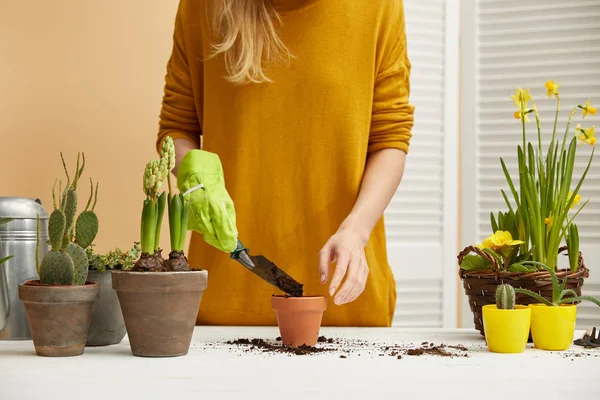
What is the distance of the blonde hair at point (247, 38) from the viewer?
1.62m

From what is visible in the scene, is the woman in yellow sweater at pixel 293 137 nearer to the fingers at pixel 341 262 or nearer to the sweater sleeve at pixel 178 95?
the sweater sleeve at pixel 178 95

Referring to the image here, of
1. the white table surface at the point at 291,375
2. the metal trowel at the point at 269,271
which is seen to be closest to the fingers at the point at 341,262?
the metal trowel at the point at 269,271

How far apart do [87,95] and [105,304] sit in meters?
1.35

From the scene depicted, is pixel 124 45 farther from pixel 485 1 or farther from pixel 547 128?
pixel 547 128

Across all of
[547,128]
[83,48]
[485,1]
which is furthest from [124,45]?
[547,128]

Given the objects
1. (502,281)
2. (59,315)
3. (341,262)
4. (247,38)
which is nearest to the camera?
(59,315)

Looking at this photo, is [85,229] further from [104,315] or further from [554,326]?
[554,326]

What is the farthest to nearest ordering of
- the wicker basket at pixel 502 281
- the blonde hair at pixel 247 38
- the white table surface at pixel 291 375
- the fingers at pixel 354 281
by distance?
the blonde hair at pixel 247 38 < the fingers at pixel 354 281 < the wicker basket at pixel 502 281 < the white table surface at pixel 291 375

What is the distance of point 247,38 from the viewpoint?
1631 mm

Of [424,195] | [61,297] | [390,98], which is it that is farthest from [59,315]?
[424,195]

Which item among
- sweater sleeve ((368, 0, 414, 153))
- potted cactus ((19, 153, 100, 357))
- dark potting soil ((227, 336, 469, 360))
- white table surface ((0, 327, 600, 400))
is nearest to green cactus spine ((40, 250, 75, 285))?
potted cactus ((19, 153, 100, 357))

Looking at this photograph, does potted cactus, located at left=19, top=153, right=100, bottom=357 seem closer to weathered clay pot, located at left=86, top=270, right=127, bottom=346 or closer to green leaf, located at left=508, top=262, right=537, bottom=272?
weathered clay pot, located at left=86, top=270, right=127, bottom=346

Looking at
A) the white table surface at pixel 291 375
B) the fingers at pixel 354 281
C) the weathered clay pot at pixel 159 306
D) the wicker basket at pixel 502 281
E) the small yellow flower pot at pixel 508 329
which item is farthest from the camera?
the fingers at pixel 354 281

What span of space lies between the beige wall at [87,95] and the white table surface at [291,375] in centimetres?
123
